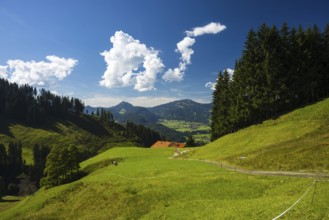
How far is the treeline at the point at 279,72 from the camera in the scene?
66.8 m

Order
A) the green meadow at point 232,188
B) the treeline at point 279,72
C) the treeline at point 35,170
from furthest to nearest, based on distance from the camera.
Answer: the treeline at point 35,170 → the treeline at point 279,72 → the green meadow at point 232,188

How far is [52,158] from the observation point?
72250 mm

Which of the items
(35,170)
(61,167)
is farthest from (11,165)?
(61,167)

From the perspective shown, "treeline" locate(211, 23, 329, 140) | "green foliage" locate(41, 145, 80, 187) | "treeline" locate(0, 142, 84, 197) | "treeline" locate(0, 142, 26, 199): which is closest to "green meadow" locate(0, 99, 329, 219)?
"treeline" locate(211, 23, 329, 140)

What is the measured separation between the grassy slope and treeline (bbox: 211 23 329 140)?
110 ft

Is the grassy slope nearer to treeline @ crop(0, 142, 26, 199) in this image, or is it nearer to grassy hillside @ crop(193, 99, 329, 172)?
grassy hillside @ crop(193, 99, 329, 172)

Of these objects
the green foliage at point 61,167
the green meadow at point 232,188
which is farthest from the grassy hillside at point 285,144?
the green foliage at point 61,167

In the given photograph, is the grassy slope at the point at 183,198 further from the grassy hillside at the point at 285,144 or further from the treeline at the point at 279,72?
the treeline at the point at 279,72

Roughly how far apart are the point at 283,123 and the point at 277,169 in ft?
84.5

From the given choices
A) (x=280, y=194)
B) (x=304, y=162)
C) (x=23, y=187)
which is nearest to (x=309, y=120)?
(x=304, y=162)

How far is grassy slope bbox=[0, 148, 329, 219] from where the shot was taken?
805 inches

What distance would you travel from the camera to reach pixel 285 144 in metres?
45.1

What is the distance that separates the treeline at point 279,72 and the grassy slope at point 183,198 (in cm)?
3355

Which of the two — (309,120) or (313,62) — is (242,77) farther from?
(309,120)
